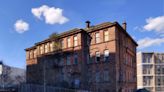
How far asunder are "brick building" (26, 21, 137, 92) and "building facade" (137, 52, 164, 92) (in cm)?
3410

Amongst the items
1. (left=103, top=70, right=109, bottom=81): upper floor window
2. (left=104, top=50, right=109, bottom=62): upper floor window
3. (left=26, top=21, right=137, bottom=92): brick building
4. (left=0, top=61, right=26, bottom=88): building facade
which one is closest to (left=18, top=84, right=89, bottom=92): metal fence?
(left=26, top=21, right=137, bottom=92): brick building

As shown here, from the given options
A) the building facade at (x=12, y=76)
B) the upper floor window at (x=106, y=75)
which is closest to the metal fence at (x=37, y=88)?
the upper floor window at (x=106, y=75)

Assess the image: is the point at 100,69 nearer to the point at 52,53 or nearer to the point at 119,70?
the point at 119,70

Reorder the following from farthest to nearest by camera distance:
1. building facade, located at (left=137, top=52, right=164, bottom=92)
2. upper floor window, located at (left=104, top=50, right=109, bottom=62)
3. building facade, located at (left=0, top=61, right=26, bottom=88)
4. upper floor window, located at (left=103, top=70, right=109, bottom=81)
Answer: building facade, located at (left=137, top=52, right=164, bottom=92) → building facade, located at (left=0, top=61, right=26, bottom=88) → upper floor window, located at (left=104, top=50, right=109, bottom=62) → upper floor window, located at (left=103, top=70, right=109, bottom=81)

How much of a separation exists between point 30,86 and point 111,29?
52.5 ft

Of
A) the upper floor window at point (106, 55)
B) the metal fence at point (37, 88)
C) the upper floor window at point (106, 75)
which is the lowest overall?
the metal fence at point (37, 88)

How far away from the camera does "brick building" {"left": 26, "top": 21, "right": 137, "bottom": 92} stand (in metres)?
41.3

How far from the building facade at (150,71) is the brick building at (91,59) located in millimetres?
34099

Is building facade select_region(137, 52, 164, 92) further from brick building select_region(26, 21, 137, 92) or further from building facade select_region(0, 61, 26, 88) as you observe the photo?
building facade select_region(0, 61, 26, 88)

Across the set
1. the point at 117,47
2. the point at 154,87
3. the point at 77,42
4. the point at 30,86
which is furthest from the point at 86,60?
the point at 154,87

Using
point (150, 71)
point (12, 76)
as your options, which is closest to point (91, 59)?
point (150, 71)

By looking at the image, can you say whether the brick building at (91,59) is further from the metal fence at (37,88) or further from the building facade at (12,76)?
the building facade at (12,76)

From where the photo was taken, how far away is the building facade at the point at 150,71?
8712 centimetres

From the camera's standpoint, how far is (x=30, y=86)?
42.2 metres
